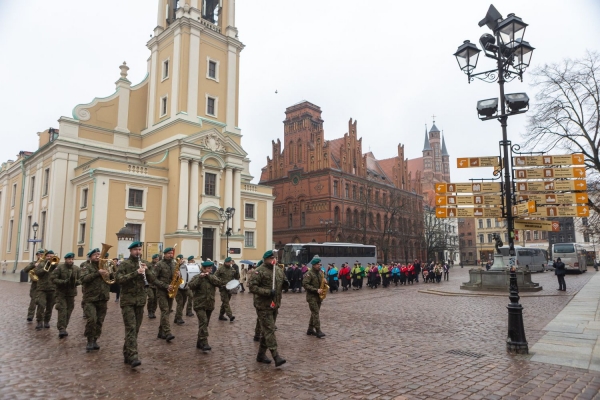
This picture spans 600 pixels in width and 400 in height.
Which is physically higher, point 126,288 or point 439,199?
point 439,199

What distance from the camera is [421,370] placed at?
668 centimetres

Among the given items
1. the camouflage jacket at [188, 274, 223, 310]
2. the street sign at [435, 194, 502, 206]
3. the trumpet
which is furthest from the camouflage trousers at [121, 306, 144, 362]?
the street sign at [435, 194, 502, 206]

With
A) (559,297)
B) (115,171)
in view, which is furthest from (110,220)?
(559,297)

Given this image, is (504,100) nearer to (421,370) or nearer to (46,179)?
(421,370)

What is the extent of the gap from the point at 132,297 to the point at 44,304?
475 centimetres

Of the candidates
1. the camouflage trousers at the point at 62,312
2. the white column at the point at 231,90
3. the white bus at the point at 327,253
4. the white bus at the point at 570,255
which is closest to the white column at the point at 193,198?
the white column at the point at 231,90

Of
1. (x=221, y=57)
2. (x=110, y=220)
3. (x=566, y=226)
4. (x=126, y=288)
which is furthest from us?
(x=566, y=226)

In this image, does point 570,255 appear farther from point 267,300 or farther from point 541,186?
point 267,300

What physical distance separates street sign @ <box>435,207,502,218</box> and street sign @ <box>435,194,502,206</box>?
277 millimetres

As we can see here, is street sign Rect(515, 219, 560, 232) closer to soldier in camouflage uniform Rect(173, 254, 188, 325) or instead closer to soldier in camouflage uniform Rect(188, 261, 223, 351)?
soldier in camouflage uniform Rect(188, 261, 223, 351)

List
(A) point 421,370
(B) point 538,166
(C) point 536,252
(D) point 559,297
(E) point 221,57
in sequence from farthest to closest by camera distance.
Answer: (C) point 536,252 → (E) point 221,57 → (D) point 559,297 → (B) point 538,166 → (A) point 421,370

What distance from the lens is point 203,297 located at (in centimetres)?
841

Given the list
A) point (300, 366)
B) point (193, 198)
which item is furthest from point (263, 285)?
point (193, 198)

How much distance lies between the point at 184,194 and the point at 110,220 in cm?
572
